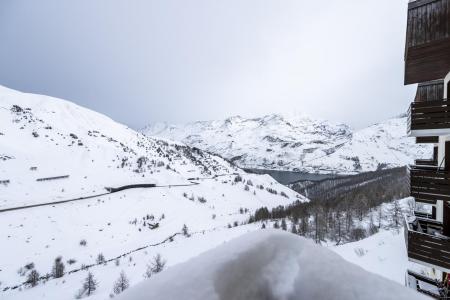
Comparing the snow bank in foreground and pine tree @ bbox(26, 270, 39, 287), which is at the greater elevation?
the snow bank in foreground

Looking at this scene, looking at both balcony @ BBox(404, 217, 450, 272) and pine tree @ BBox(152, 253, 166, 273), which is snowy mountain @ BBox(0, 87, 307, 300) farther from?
balcony @ BBox(404, 217, 450, 272)

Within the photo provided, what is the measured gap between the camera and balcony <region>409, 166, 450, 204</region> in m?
8.38

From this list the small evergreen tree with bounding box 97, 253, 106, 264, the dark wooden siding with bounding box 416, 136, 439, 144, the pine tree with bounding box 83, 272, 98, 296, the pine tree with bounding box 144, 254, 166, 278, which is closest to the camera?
the dark wooden siding with bounding box 416, 136, 439, 144

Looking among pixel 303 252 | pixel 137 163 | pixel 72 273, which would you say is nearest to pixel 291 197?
pixel 137 163

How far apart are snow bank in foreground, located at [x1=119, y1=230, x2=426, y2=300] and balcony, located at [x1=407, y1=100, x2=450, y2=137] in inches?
320

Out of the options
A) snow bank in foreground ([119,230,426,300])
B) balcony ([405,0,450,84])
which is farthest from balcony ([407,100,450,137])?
snow bank in foreground ([119,230,426,300])

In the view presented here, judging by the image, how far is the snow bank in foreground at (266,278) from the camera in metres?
2.11

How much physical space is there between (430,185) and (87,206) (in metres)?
49.5

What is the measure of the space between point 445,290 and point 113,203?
50.6m

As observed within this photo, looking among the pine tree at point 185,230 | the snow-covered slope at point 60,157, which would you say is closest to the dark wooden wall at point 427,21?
the pine tree at point 185,230

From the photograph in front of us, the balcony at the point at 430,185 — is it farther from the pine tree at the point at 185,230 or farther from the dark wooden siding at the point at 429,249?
the pine tree at the point at 185,230

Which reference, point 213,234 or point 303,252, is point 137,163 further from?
point 303,252

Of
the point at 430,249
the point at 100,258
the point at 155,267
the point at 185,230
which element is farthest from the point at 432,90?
the point at 185,230

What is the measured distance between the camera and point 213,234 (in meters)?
36.1
